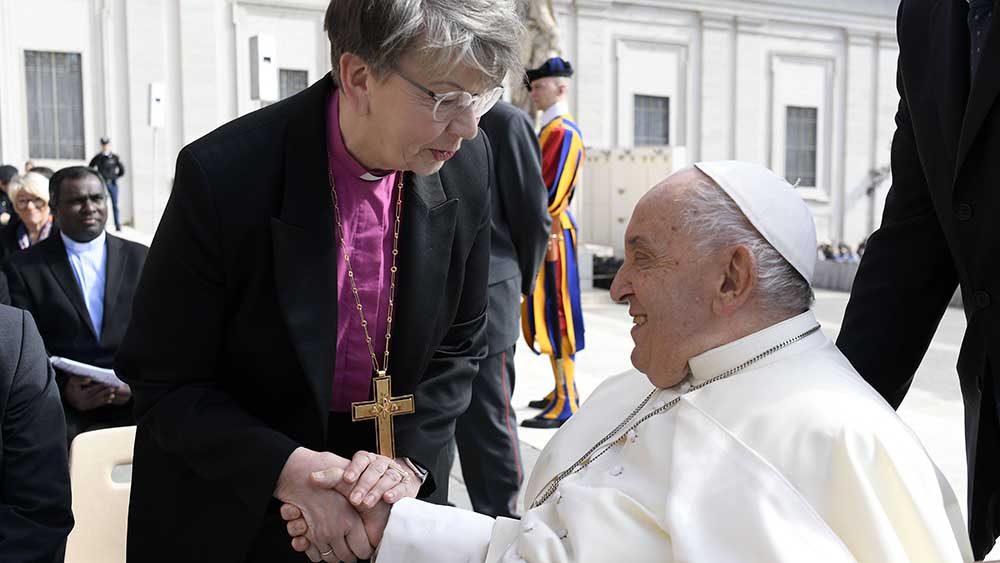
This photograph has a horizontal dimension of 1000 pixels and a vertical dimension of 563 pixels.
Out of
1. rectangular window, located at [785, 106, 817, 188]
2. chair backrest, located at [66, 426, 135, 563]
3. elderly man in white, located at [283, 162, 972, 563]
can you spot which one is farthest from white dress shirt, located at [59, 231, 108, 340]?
rectangular window, located at [785, 106, 817, 188]

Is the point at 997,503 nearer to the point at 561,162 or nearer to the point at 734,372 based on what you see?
the point at 734,372

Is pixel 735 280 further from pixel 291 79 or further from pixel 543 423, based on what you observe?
pixel 291 79

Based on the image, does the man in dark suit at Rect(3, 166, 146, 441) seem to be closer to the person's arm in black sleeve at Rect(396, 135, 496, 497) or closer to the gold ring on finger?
the person's arm in black sleeve at Rect(396, 135, 496, 497)

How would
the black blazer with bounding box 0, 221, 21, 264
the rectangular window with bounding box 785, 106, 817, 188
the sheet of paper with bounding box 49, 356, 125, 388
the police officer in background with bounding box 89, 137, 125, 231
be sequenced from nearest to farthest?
the sheet of paper with bounding box 49, 356, 125, 388 → the black blazer with bounding box 0, 221, 21, 264 → the police officer in background with bounding box 89, 137, 125, 231 → the rectangular window with bounding box 785, 106, 817, 188

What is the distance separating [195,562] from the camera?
200cm

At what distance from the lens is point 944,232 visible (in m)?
2.08

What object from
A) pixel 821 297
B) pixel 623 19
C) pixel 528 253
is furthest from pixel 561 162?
pixel 623 19

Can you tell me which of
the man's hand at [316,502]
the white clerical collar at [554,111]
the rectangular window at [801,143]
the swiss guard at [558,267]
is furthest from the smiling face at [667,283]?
the rectangular window at [801,143]

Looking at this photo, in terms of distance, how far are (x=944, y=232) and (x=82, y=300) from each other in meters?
3.31

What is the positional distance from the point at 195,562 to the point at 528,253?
3.55m

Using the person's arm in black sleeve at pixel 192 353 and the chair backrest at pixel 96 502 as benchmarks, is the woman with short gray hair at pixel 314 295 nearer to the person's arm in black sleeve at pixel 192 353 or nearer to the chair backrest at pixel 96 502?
the person's arm in black sleeve at pixel 192 353

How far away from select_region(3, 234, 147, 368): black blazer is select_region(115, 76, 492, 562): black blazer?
226 cm

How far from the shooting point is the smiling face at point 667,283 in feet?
6.12

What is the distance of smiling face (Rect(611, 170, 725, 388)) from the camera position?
1.87 meters
